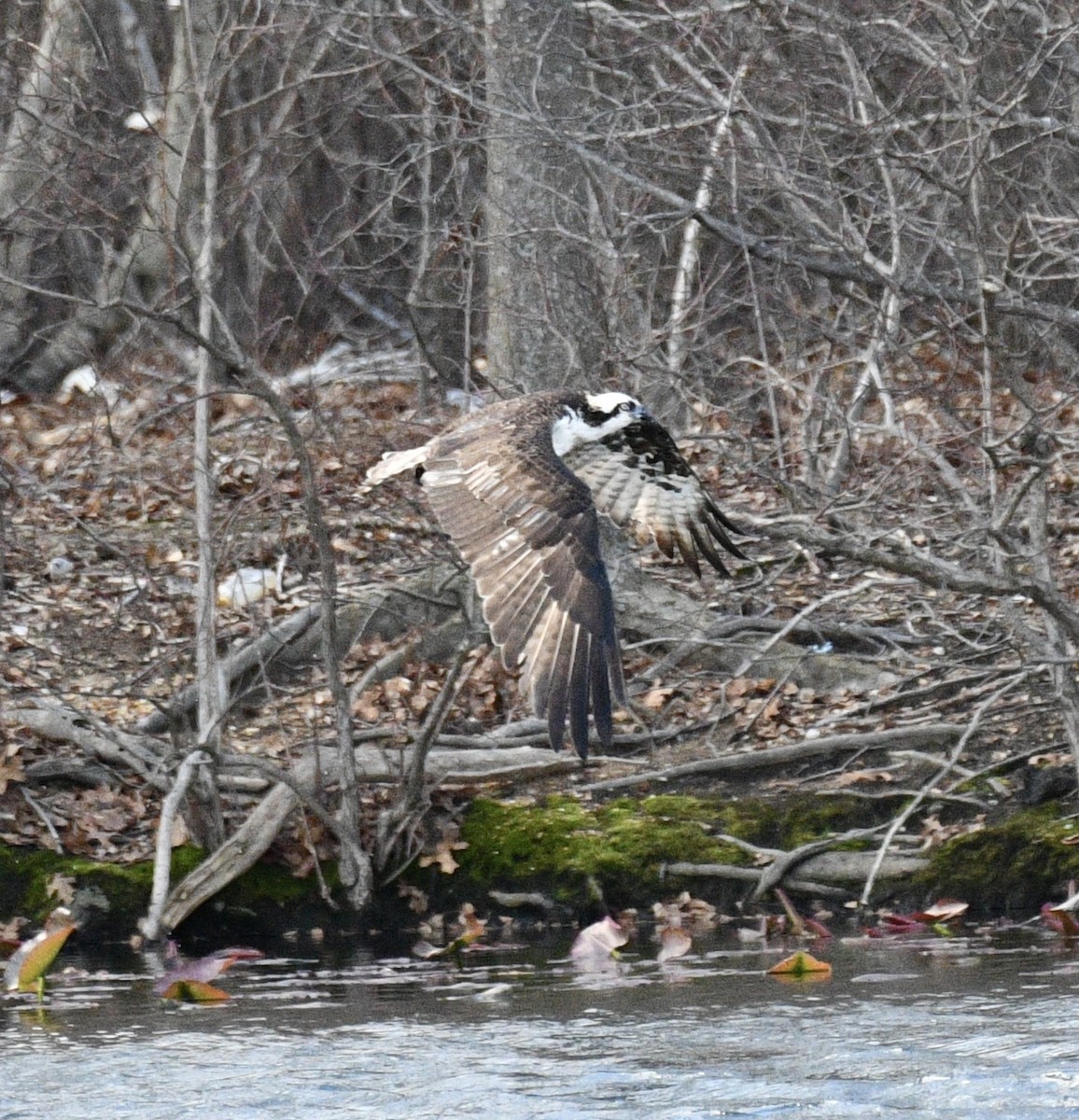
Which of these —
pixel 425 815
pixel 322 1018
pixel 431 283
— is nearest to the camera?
pixel 322 1018

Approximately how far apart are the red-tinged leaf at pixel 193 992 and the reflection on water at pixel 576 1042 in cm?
6

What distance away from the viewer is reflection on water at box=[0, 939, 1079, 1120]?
493cm

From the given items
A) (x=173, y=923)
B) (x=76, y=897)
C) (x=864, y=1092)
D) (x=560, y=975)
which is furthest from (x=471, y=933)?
(x=864, y=1092)

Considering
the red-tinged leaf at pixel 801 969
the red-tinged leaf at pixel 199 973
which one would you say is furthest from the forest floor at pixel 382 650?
the red-tinged leaf at pixel 801 969

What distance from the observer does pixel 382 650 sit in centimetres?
925

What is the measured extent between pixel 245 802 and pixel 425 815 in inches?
30.6

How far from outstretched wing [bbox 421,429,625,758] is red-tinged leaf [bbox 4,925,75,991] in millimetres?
1816

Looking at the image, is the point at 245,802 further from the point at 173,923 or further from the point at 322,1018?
the point at 322,1018

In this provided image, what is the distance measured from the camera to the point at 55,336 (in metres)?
13.2

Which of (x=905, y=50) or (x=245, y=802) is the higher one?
(x=905, y=50)

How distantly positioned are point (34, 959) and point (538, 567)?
2160 millimetres

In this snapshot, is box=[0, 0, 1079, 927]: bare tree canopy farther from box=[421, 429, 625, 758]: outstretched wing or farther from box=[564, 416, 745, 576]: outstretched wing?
box=[421, 429, 625, 758]: outstretched wing

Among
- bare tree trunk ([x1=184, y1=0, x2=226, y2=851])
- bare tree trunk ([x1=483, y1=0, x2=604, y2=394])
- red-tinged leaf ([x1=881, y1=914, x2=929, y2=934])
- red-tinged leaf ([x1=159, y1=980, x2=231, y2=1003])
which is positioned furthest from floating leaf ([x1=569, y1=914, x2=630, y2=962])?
bare tree trunk ([x1=483, y1=0, x2=604, y2=394])

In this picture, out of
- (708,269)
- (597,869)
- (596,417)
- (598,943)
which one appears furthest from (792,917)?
(708,269)
